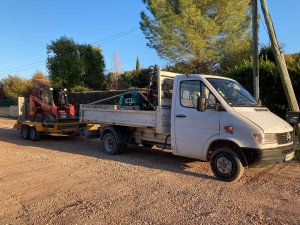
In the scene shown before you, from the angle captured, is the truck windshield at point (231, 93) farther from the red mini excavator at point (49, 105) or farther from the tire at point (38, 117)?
the tire at point (38, 117)

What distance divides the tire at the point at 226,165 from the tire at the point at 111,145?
3.63 metres

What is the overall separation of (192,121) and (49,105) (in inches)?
343

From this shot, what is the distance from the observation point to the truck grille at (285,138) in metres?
6.64

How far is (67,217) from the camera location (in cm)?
487

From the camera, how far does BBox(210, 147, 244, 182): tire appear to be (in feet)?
21.6

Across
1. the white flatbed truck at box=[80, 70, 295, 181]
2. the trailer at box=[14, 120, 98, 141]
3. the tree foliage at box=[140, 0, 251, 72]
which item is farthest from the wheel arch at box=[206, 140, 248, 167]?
the tree foliage at box=[140, 0, 251, 72]

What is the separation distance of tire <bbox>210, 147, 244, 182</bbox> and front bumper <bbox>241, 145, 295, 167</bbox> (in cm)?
20

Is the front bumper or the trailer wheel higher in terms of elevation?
the front bumper

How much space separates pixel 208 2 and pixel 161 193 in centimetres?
1834

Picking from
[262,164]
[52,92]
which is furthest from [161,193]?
[52,92]

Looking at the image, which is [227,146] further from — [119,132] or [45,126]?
[45,126]

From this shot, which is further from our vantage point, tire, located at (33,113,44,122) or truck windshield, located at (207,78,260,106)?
tire, located at (33,113,44,122)

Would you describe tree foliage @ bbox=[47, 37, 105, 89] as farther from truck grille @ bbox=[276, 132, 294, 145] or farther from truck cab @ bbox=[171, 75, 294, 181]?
truck grille @ bbox=[276, 132, 294, 145]

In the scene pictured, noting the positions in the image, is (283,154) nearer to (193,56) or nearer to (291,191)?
(291,191)
